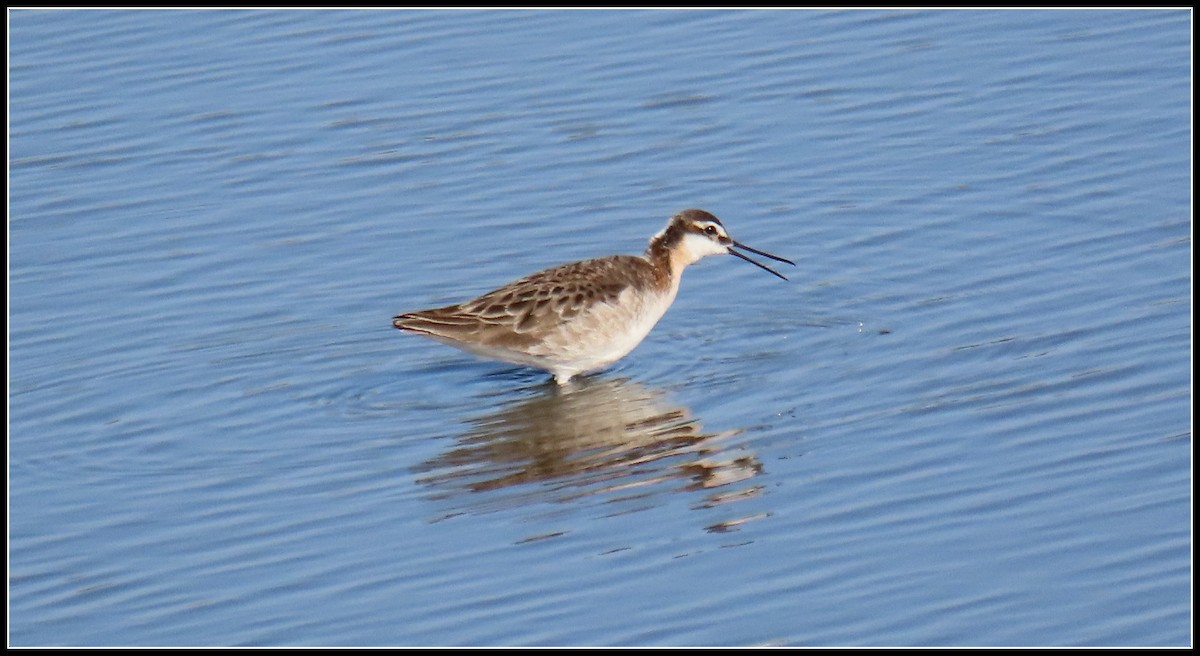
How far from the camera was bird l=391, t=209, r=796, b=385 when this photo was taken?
1329cm

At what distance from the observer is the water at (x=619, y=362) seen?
9.67m

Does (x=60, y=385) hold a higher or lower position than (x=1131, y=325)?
higher

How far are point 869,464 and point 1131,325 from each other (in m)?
3.18

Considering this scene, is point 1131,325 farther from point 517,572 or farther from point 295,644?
point 295,644

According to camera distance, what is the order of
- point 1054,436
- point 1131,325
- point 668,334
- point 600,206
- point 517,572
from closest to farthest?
point 517,572
point 1054,436
point 1131,325
point 668,334
point 600,206

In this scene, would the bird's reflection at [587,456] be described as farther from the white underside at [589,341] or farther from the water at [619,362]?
the white underside at [589,341]

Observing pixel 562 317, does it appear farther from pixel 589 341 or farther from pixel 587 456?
pixel 587 456

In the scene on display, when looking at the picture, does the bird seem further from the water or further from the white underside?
the water

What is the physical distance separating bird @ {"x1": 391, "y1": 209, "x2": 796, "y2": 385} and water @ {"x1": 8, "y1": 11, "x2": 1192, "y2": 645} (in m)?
0.31

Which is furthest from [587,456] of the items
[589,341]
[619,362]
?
[619,362]

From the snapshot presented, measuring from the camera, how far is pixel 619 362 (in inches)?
560

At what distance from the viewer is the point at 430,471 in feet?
A: 37.9

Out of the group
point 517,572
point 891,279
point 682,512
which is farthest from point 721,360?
point 517,572

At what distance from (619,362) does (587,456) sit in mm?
2473
